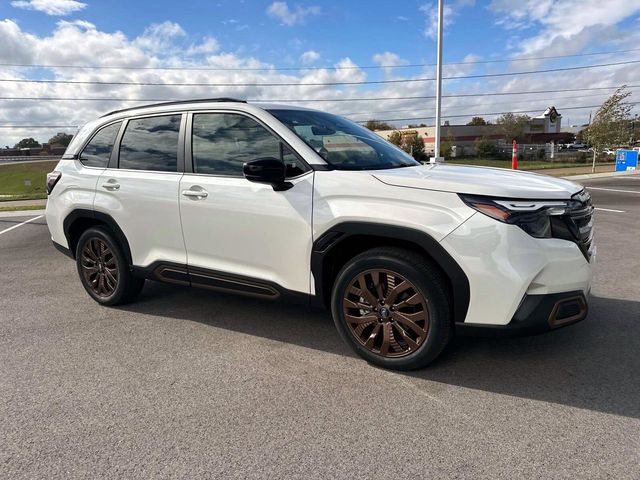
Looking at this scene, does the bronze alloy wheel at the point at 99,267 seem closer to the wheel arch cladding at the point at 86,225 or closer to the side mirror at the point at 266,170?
the wheel arch cladding at the point at 86,225

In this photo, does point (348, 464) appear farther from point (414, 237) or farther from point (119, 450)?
point (414, 237)

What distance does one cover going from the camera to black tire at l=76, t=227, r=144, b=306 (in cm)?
473

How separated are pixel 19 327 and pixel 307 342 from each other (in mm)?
2639

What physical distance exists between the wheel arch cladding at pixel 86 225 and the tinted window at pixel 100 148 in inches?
19.2

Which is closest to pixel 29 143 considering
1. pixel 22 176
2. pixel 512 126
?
pixel 22 176

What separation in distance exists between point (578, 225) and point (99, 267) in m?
4.23

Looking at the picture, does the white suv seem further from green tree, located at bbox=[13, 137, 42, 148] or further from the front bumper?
green tree, located at bbox=[13, 137, 42, 148]

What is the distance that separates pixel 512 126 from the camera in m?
68.7

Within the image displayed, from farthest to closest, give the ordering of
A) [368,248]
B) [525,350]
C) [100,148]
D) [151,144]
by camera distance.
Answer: [100,148] < [151,144] < [525,350] < [368,248]

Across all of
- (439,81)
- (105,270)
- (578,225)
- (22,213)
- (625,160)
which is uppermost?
(439,81)

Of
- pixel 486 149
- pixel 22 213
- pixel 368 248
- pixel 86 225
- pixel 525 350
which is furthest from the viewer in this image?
pixel 486 149

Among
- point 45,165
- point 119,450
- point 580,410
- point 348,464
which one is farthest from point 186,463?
point 45,165

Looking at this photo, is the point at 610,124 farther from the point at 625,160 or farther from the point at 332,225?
the point at 332,225

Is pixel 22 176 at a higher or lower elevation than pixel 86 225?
lower
